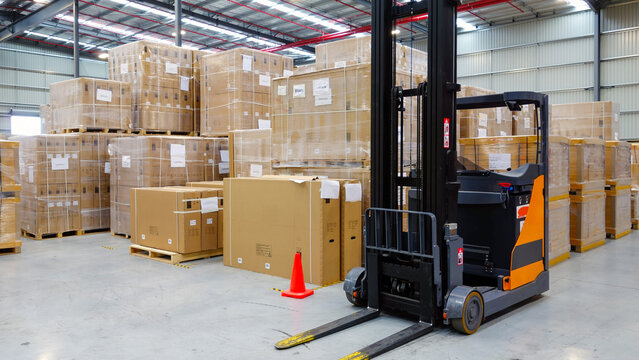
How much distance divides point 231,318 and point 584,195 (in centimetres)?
563

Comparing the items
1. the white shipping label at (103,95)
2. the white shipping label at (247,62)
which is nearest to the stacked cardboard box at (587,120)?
the white shipping label at (247,62)

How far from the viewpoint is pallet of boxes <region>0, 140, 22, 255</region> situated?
6863mm

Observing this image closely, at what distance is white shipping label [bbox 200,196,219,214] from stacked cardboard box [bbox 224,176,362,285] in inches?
29.1

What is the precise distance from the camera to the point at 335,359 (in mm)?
3078

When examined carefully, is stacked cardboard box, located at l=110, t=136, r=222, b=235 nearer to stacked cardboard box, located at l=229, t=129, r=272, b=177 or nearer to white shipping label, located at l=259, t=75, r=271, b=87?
stacked cardboard box, located at l=229, t=129, r=272, b=177

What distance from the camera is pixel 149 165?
777 cm

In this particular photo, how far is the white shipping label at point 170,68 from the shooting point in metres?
9.00

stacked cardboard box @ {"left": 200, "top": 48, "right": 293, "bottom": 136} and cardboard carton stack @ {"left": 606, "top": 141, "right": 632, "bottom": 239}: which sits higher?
stacked cardboard box @ {"left": 200, "top": 48, "right": 293, "bottom": 136}

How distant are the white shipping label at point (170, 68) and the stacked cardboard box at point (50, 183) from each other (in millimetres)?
1982

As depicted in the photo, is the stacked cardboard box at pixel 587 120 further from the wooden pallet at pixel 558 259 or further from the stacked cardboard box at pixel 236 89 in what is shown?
the stacked cardboard box at pixel 236 89

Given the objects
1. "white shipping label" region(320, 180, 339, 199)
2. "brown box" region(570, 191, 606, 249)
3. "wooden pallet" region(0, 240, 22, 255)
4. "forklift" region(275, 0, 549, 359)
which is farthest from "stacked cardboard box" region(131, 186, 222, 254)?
"brown box" region(570, 191, 606, 249)

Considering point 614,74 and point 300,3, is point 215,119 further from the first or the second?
point 614,74

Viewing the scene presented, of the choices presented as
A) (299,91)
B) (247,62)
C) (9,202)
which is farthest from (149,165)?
(299,91)

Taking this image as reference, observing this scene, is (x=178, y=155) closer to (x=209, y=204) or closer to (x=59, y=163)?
(x=209, y=204)
